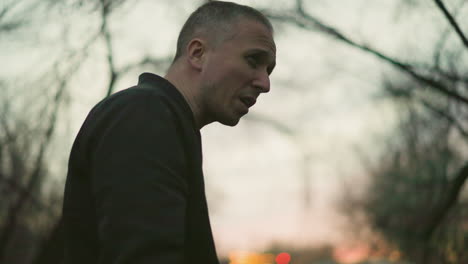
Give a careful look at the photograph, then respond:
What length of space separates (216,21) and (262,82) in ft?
0.97

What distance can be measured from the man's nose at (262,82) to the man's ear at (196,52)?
226 millimetres

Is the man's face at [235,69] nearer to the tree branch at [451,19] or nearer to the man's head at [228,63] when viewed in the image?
the man's head at [228,63]

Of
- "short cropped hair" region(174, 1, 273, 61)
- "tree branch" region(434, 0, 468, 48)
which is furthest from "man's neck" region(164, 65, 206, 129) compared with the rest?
"tree branch" region(434, 0, 468, 48)

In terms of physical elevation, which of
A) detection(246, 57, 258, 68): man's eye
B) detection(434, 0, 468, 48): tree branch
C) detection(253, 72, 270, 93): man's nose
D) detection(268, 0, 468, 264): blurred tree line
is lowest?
detection(268, 0, 468, 264): blurred tree line

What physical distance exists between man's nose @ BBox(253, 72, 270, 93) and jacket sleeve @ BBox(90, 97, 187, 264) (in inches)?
24.5

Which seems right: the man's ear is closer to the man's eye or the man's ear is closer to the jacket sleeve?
the man's eye

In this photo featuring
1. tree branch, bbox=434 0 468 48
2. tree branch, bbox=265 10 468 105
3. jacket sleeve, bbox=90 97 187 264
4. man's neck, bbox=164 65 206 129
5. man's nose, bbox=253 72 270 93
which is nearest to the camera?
jacket sleeve, bbox=90 97 187 264

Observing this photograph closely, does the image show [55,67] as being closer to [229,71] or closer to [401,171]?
[229,71]

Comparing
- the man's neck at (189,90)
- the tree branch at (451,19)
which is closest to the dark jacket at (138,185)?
the man's neck at (189,90)

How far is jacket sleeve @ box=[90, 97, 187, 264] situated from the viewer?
4.53 feet

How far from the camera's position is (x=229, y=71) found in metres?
2.00

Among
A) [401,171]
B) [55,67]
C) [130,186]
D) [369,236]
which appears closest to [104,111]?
[130,186]

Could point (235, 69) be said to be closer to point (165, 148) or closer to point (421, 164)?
point (165, 148)

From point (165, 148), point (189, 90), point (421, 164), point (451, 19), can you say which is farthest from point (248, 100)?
point (421, 164)
